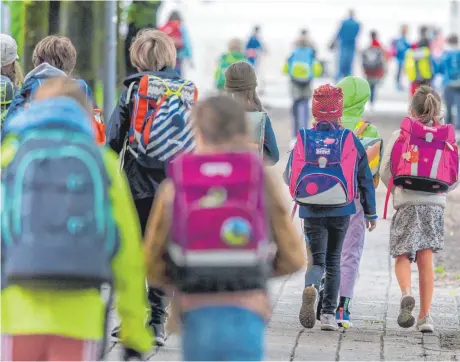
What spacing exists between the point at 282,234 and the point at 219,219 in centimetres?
37

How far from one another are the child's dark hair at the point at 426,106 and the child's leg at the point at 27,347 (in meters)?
4.36

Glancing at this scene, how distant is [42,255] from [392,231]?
172 inches

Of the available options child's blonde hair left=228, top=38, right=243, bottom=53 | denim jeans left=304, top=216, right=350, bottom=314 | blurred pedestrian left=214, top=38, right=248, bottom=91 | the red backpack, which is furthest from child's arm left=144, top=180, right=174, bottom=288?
the red backpack

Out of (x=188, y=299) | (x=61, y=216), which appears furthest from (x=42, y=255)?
(x=188, y=299)

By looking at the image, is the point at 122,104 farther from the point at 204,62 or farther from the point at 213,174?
the point at 204,62

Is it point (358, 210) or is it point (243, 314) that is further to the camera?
point (358, 210)

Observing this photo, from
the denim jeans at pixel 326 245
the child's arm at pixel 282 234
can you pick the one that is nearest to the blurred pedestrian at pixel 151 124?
the denim jeans at pixel 326 245

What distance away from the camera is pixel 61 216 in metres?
4.42

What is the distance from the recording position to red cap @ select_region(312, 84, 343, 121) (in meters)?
7.98

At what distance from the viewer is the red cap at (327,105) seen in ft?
26.2

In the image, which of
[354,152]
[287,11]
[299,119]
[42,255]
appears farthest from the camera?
[287,11]

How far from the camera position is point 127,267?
458 centimetres

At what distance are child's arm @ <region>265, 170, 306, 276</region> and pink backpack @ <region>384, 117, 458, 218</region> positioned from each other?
3.38 m

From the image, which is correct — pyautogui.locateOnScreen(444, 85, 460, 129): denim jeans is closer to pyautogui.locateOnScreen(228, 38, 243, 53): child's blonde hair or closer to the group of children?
pyautogui.locateOnScreen(228, 38, 243, 53): child's blonde hair
